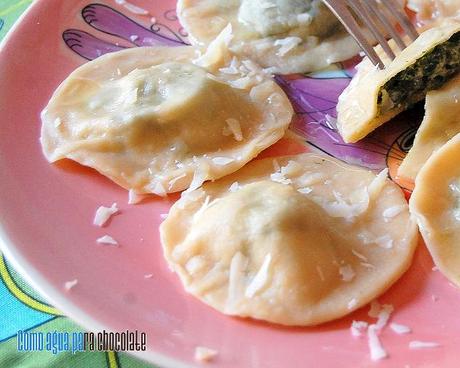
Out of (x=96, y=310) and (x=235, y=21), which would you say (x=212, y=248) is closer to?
(x=96, y=310)

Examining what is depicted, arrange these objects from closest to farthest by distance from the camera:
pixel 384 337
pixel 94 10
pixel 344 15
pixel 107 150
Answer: pixel 384 337
pixel 107 150
pixel 344 15
pixel 94 10

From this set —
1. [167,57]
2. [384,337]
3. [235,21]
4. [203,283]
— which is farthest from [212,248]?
[235,21]

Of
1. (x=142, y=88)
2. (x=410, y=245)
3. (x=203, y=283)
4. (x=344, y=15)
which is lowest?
(x=410, y=245)

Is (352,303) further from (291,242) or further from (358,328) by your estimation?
(291,242)

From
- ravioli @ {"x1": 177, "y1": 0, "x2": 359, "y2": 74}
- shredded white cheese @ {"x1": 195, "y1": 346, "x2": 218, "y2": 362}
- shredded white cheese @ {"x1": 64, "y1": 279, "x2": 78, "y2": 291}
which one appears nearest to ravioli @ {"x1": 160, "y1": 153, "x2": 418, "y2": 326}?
shredded white cheese @ {"x1": 195, "y1": 346, "x2": 218, "y2": 362}

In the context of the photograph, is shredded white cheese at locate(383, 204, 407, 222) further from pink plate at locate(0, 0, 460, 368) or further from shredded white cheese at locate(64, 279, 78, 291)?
shredded white cheese at locate(64, 279, 78, 291)

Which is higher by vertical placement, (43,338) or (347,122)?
(43,338)

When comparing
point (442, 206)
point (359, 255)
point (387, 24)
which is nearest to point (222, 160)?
point (359, 255)
